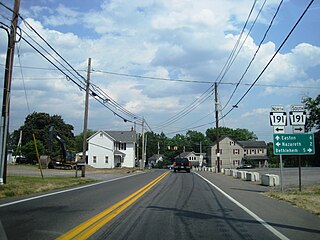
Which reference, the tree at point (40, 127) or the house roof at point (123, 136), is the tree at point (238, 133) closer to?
the house roof at point (123, 136)

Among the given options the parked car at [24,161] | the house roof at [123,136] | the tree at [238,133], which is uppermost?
the tree at [238,133]

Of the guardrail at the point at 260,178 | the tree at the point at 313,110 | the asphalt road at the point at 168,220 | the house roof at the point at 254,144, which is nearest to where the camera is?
the asphalt road at the point at 168,220

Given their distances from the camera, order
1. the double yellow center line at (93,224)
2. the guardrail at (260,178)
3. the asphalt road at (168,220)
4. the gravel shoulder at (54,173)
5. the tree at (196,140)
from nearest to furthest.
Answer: the double yellow center line at (93,224), the asphalt road at (168,220), the guardrail at (260,178), the gravel shoulder at (54,173), the tree at (196,140)

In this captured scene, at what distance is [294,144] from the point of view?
60.1 ft

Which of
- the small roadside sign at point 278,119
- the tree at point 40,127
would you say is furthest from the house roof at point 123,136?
the small roadside sign at point 278,119

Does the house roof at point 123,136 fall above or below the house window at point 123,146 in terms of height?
above

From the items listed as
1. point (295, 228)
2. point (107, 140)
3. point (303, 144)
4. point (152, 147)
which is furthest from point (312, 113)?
point (152, 147)

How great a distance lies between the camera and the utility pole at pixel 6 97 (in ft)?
60.5

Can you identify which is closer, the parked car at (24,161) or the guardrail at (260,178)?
the guardrail at (260,178)

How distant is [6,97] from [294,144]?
583 inches

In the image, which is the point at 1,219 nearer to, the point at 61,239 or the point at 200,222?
the point at 61,239

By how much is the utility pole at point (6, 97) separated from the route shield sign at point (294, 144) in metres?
13.5

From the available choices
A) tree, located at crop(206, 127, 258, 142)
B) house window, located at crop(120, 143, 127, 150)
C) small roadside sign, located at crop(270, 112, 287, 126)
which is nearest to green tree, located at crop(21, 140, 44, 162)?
house window, located at crop(120, 143, 127, 150)

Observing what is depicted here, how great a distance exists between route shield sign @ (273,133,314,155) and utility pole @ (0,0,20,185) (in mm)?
13480
